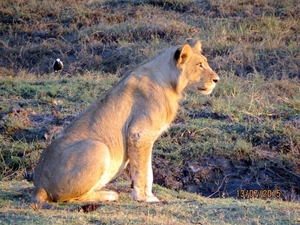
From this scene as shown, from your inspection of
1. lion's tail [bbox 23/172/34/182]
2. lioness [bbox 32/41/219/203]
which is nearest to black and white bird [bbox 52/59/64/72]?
lion's tail [bbox 23/172/34/182]

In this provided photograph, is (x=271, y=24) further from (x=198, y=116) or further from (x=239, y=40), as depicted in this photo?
(x=198, y=116)

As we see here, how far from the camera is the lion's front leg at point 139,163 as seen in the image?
6746 millimetres

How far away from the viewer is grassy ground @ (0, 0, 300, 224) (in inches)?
261

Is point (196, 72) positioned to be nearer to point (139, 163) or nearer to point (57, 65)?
point (139, 163)

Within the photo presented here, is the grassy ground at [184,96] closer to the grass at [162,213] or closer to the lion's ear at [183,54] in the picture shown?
the grass at [162,213]

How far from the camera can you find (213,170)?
892 centimetres

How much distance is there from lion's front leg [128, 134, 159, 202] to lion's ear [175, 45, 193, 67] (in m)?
0.93

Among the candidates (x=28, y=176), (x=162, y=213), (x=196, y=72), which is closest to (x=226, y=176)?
(x=196, y=72)

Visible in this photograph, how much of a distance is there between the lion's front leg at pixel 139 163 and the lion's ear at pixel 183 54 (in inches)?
36.6

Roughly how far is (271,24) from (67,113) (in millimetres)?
6707

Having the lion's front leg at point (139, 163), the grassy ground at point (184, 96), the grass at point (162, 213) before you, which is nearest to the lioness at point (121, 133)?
the lion's front leg at point (139, 163)

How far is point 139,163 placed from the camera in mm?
6758
